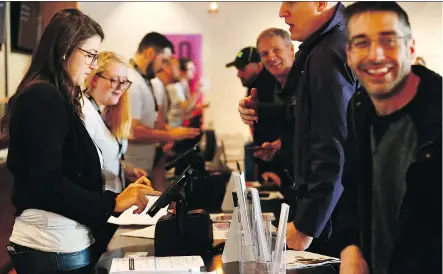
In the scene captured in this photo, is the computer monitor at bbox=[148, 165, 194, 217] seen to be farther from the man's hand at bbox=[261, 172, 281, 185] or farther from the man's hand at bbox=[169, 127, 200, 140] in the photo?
the man's hand at bbox=[169, 127, 200, 140]

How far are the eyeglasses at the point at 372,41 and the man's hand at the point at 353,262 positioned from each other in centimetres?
46

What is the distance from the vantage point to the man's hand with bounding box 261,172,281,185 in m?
2.94

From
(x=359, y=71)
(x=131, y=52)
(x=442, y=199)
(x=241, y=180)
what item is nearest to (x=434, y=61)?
(x=359, y=71)

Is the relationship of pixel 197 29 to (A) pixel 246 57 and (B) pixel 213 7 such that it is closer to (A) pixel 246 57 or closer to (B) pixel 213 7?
(B) pixel 213 7

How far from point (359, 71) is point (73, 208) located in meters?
1.02

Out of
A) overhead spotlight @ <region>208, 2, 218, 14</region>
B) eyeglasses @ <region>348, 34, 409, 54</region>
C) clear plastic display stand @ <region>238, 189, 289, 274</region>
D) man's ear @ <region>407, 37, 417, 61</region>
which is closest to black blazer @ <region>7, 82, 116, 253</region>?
clear plastic display stand @ <region>238, 189, 289, 274</region>

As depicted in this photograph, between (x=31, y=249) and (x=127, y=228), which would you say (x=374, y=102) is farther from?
(x=127, y=228)

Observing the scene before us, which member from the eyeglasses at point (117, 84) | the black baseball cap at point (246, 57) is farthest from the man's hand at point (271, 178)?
the eyeglasses at point (117, 84)

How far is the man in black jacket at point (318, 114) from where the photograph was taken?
4.83 feet

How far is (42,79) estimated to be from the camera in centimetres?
173

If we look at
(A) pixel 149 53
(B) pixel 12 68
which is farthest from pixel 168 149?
(B) pixel 12 68

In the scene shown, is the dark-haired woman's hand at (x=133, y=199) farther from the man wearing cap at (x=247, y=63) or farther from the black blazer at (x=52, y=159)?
the man wearing cap at (x=247, y=63)

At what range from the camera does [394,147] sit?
1.15 meters

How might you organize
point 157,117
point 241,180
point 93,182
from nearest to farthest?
point 241,180 < point 93,182 < point 157,117
